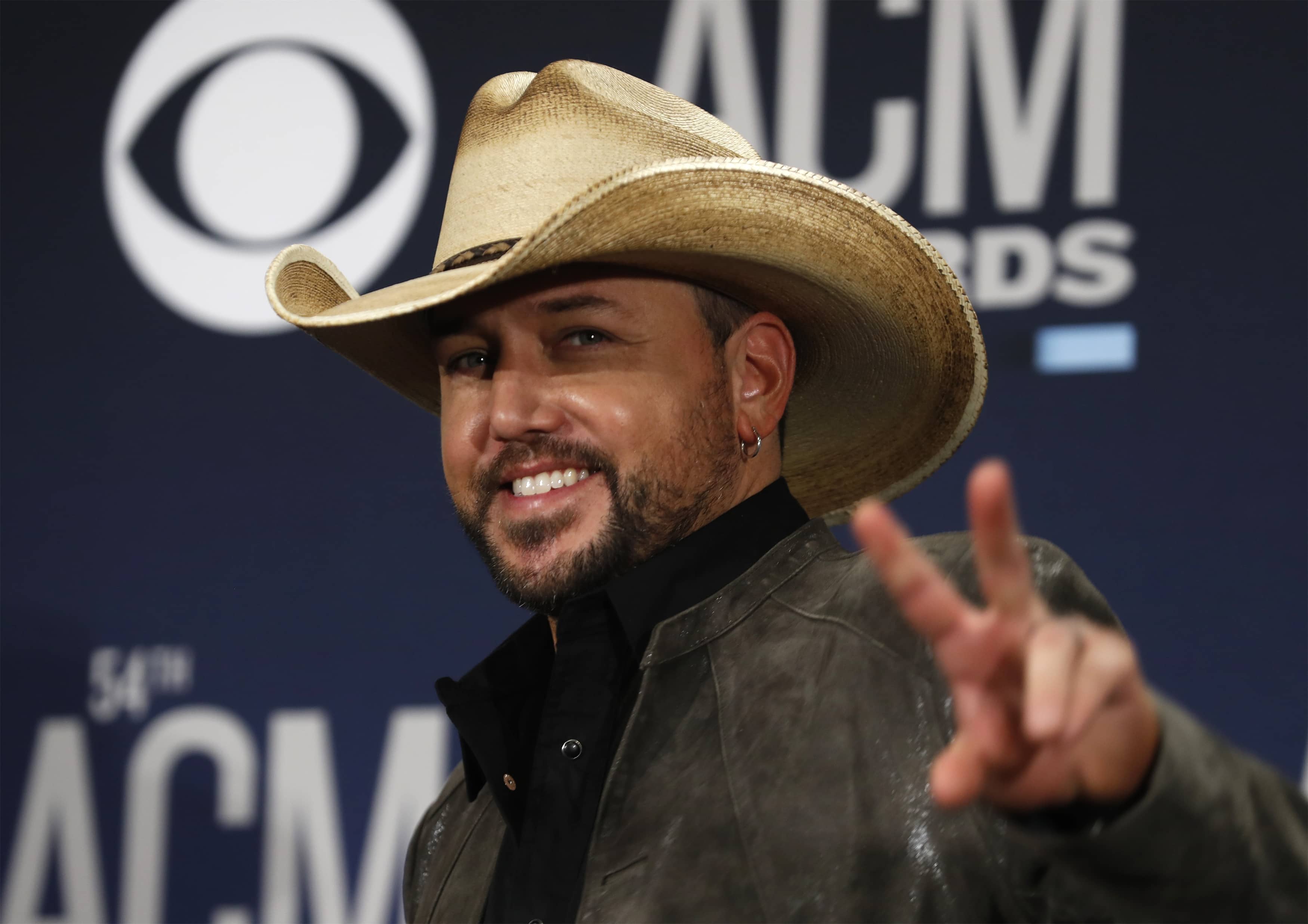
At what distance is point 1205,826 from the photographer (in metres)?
0.84

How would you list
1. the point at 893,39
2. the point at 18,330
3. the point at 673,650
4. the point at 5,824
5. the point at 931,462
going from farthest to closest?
Result: the point at 18,330, the point at 5,824, the point at 893,39, the point at 931,462, the point at 673,650

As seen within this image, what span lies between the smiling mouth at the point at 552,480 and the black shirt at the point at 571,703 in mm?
114

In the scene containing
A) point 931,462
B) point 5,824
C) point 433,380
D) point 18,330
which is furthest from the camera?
point 18,330

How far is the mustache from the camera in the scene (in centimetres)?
144

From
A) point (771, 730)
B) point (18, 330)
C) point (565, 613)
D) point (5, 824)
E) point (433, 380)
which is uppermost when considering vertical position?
point (18, 330)

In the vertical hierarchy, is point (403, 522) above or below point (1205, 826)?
above

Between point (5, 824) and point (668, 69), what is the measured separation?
1.80 metres

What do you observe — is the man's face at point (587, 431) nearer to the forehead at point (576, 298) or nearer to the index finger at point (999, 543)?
the forehead at point (576, 298)

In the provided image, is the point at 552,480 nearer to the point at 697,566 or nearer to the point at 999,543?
the point at 697,566

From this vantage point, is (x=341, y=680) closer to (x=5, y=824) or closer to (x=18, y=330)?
(x=5, y=824)

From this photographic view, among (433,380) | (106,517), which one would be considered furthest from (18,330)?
(433,380)

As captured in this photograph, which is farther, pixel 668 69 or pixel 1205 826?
A: pixel 668 69

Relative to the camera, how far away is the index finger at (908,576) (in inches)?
28.8

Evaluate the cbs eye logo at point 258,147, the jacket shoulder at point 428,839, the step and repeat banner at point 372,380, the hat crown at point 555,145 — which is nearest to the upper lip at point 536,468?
the hat crown at point 555,145
